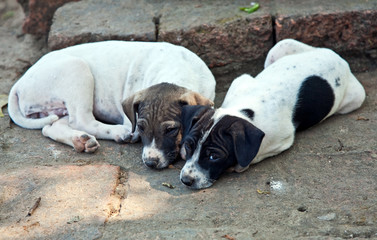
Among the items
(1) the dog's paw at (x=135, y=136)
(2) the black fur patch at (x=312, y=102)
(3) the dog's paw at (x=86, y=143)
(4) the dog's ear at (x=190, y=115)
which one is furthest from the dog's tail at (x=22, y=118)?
(2) the black fur patch at (x=312, y=102)

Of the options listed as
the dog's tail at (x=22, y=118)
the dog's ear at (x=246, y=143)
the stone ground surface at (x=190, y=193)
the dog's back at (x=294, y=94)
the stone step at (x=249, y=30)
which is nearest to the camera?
the stone ground surface at (x=190, y=193)

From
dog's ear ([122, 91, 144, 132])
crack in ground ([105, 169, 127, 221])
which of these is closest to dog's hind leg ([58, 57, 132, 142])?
dog's ear ([122, 91, 144, 132])

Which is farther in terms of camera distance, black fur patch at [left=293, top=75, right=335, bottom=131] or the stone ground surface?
black fur patch at [left=293, top=75, right=335, bottom=131]

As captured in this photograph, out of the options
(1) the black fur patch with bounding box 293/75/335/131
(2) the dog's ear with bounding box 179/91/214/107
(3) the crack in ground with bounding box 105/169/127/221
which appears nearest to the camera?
(3) the crack in ground with bounding box 105/169/127/221

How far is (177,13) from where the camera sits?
8414 mm

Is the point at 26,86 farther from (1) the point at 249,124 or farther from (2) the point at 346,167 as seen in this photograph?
(2) the point at 346,167

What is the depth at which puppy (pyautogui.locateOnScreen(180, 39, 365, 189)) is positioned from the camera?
5.42 metres

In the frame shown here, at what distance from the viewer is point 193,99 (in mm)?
6023

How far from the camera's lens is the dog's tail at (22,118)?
22.6 feet

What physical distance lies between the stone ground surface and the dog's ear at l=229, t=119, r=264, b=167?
0.33 m

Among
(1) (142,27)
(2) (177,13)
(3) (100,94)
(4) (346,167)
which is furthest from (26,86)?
(4) (346,167)

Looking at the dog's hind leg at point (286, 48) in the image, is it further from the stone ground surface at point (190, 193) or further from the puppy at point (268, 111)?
the stone ground surface at point (190, 193)

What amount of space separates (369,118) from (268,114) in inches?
58.0

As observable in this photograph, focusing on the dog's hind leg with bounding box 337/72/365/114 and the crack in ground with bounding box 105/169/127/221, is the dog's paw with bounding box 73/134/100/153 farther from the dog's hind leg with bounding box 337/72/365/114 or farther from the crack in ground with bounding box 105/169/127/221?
the dog's hind leg with bounding box 337/72/365/114
